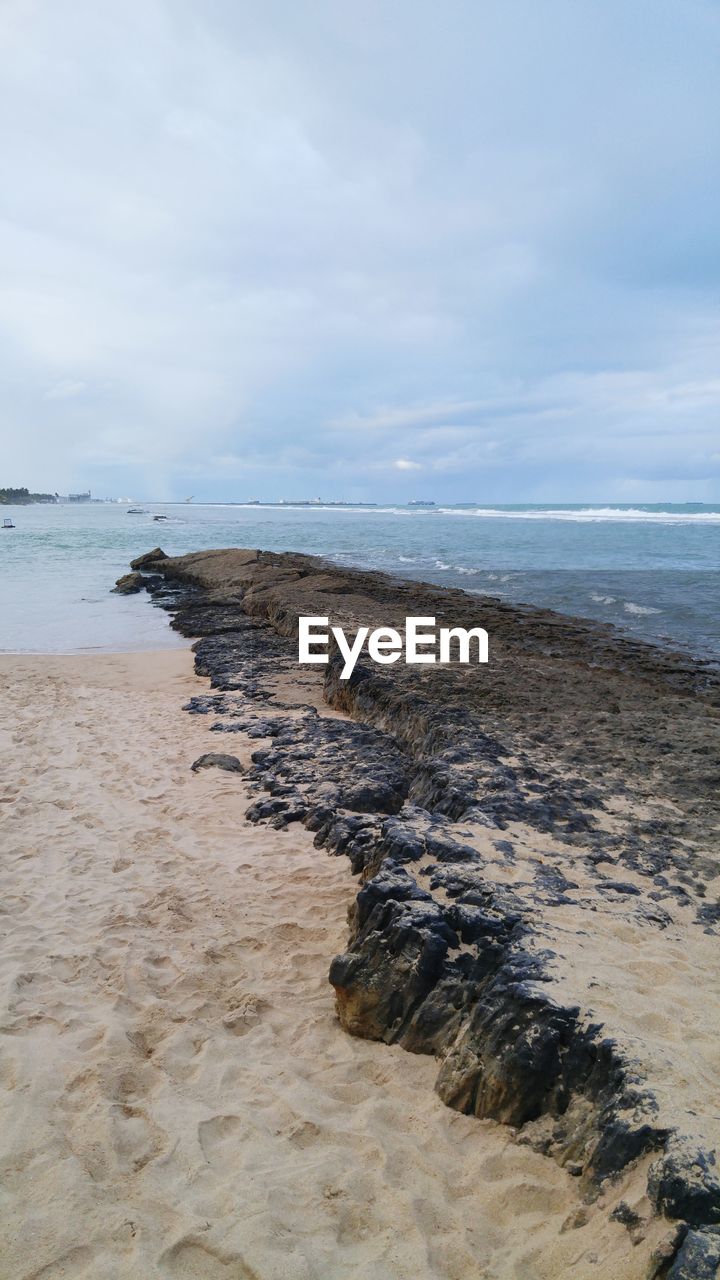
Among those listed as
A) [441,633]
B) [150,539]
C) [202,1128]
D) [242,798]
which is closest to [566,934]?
[202,1128]

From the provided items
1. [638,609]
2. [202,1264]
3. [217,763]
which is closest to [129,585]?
[638,609]

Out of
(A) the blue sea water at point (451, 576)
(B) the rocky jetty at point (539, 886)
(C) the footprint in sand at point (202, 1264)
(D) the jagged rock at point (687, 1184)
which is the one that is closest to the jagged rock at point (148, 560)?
(A) the blue sea water at point (451, 576)

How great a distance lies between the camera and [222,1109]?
10.1 feet

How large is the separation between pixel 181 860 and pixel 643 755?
431 centimetres

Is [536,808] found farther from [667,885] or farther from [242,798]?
[242,798]

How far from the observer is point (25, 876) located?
16.4ft

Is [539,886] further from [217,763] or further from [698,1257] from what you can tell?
[217,763]

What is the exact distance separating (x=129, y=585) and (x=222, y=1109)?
21.6m

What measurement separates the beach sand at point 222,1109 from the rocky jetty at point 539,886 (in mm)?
166

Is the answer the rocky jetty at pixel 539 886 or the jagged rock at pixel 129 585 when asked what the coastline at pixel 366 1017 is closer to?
the rocky jetty at pixel 539 886

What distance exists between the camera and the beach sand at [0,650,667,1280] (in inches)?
94.9

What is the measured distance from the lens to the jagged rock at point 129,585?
22.6 meters

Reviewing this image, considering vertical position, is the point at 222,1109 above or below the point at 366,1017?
below

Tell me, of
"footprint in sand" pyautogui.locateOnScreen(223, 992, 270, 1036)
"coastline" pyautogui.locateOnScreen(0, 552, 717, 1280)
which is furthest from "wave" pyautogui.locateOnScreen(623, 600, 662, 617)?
"footprint in sand" pyautogui.locateOnScreen(223, 992, 270, 1036)
